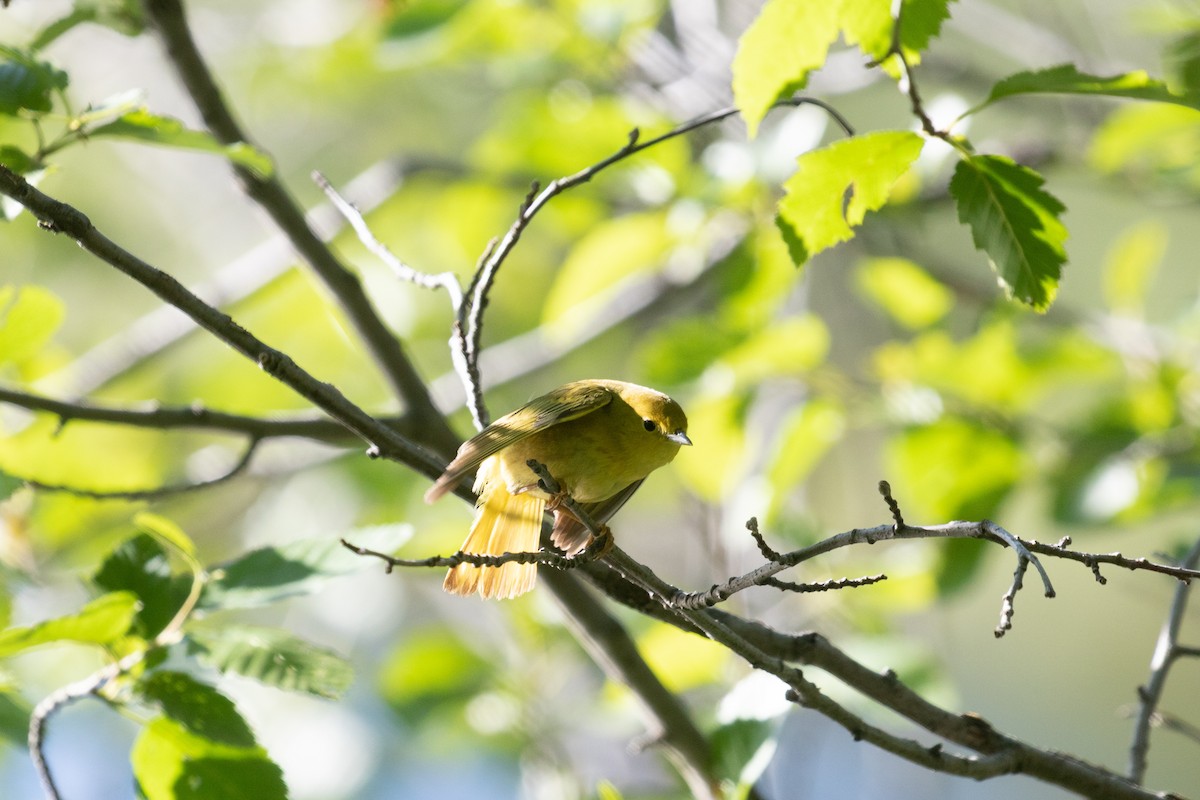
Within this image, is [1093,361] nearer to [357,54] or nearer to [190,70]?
[190,70]

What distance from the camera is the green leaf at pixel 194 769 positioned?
2.10m

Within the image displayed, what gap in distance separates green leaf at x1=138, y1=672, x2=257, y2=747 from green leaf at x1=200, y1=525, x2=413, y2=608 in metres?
0.17

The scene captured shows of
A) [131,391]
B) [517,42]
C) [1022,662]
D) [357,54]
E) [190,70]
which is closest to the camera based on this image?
[190,70]

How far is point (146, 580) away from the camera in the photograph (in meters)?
2.28

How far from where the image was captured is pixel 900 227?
16.5 feet

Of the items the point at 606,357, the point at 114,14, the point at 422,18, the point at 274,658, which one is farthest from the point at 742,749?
the point at 606,357

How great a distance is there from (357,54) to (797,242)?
12.6ft

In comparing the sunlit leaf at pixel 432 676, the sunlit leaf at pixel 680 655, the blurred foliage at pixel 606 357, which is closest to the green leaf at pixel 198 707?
the blurred foliage at pixel 606 357

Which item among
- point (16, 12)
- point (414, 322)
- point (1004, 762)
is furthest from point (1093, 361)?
point (16, 12)

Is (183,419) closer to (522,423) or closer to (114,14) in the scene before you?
(522,423)

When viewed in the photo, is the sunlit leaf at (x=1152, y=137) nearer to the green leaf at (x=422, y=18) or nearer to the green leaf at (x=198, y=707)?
the green leaf at (x=422, y=18)

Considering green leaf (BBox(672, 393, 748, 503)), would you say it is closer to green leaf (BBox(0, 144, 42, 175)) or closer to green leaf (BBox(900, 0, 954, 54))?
green leaf (BBox(900, 0, 954, 54))

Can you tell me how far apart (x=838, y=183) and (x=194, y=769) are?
5.35ft

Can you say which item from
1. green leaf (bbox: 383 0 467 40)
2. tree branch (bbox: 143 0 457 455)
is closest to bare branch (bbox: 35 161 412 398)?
green leaf (bbox: 383 0 467 40)
